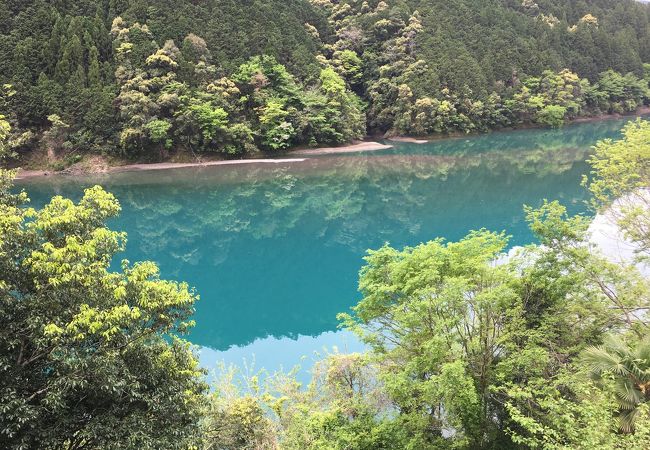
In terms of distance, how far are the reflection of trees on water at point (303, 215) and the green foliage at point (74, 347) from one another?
297 inches

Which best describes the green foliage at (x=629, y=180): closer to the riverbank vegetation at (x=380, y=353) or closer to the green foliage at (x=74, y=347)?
the riverbank vegetation at (x=380, y=353)

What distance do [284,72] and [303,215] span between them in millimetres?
23407

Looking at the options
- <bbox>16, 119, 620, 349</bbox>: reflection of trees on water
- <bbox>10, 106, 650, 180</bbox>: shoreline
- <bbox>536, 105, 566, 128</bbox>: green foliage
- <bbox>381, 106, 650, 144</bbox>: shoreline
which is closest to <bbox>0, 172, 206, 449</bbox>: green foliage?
<bbox>16, 119, 620, 349</bbox>: reflection of trees on water

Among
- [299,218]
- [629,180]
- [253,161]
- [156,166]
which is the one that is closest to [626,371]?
[629,180]

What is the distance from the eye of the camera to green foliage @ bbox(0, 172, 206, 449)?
5.08 m

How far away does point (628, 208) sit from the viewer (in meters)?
8.96

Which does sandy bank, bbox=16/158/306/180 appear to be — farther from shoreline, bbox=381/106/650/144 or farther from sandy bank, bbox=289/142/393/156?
shoreline, bbox=381/106/650/144

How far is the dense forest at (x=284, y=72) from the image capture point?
37188 millimetres

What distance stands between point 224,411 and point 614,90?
72.9 metres

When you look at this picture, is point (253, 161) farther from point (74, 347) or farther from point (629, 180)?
point (74, 347)

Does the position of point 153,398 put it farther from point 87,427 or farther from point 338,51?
point 338,51

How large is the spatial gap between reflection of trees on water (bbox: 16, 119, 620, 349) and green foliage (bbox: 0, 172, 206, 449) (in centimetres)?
754

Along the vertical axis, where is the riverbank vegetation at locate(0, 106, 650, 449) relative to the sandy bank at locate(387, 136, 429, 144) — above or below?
above

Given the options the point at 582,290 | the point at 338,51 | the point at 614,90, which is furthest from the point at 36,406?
the point at 614,90
